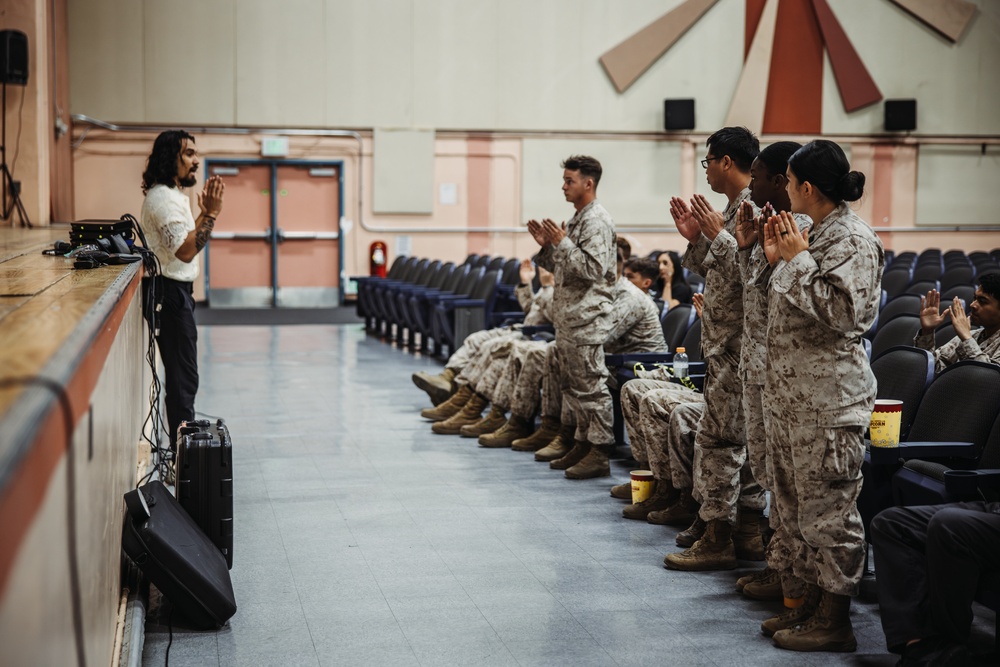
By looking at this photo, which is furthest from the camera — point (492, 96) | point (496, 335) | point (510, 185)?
point (510, 185)

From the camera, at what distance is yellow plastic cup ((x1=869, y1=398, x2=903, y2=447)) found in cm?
324

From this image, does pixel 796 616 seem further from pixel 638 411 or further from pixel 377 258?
pixel 377 258

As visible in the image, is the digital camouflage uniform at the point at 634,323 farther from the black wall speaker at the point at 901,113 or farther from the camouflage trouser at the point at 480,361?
the black wall speaker at the point at 901,113

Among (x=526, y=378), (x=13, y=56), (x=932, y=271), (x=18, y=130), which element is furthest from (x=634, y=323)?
(x=18, y=130)

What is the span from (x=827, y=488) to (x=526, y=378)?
2.96 metres

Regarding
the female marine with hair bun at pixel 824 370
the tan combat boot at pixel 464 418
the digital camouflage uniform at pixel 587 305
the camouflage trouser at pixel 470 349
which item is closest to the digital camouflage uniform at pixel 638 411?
the digital camouflage uniform at pixel 587 305

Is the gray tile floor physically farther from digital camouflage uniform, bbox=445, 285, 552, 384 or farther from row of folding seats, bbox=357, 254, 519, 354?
row of folding seats, bbox=357, 254, 519, 354

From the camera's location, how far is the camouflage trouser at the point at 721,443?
380cm

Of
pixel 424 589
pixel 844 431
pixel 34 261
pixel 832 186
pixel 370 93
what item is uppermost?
pixel 370 93

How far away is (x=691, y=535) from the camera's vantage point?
399 centimetres

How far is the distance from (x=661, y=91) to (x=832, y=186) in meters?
13.0

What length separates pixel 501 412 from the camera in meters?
6.24

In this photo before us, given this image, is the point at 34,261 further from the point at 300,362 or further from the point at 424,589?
the point at 300,362

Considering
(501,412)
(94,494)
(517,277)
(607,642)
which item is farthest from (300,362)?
(94,494)
